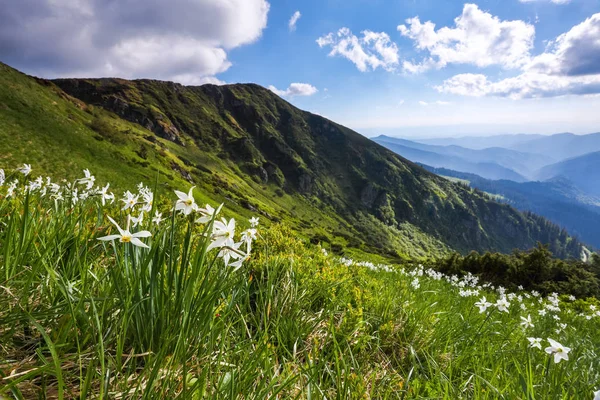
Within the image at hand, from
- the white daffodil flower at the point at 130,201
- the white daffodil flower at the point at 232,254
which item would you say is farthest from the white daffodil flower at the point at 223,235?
the white daffodil flower at the point at 130,201

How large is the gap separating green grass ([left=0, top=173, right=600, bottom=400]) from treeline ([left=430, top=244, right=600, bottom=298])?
47.3 feet

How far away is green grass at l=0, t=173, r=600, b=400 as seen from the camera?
1.78 metres

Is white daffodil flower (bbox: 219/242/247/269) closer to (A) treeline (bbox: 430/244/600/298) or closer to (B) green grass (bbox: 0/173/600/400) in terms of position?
(B) green grass (bbox: 0/173/600/400)

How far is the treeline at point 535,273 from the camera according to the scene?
15.4m

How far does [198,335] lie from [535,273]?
20786 millimetres

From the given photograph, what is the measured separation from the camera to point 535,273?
17141 mm

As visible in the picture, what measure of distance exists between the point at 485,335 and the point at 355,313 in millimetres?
1895

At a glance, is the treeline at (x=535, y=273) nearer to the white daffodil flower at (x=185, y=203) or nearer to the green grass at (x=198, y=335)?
the green grass at (x=198, y=335)

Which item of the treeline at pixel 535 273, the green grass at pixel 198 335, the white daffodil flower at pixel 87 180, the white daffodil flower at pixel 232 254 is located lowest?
the treeline at pixel 535 273

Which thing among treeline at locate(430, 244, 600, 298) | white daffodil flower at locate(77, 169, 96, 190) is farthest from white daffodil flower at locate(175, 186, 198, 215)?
treeline at locate(430, 244, 600, 298)

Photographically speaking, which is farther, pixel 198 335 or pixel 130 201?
pixel 130 201

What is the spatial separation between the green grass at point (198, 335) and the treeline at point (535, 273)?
47.3 feet

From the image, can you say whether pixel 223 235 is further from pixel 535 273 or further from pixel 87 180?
pixel 535 273

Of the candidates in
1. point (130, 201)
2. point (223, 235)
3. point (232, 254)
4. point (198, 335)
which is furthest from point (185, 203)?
point (130, 201)
